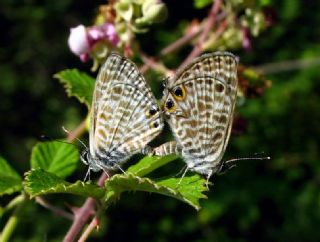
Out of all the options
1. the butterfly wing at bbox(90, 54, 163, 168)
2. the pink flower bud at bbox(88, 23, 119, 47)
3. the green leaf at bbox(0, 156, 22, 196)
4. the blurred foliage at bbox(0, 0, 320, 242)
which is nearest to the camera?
the butterfly wing at bbox(90, 54, 163, 168)

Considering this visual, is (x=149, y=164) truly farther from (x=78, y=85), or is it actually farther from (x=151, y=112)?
(x=78, y=85)

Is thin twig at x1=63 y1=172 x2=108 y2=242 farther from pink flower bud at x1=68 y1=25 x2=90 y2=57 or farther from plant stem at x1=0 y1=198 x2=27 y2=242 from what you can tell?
pink flower bud at x1=68 y1=25 x2=90 y2=57

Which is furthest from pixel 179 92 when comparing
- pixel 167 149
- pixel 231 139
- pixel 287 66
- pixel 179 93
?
pixel 287 66

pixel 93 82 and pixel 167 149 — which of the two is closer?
pixel 167 149

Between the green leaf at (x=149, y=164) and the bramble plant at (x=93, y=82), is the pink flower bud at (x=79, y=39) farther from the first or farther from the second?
the green leaf at (x=149, y=164)

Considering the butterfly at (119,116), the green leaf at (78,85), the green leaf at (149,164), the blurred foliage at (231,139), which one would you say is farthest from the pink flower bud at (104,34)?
the blurred foliage at (231,139)

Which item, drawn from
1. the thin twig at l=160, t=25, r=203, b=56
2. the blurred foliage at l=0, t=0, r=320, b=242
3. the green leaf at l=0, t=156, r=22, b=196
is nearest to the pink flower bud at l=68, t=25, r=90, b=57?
the thin twig at l=160, t=25, r=203, b=56

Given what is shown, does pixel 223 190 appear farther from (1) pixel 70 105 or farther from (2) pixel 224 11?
(2) pixel 224 11

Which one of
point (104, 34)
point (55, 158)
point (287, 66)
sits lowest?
point (287, 66)
